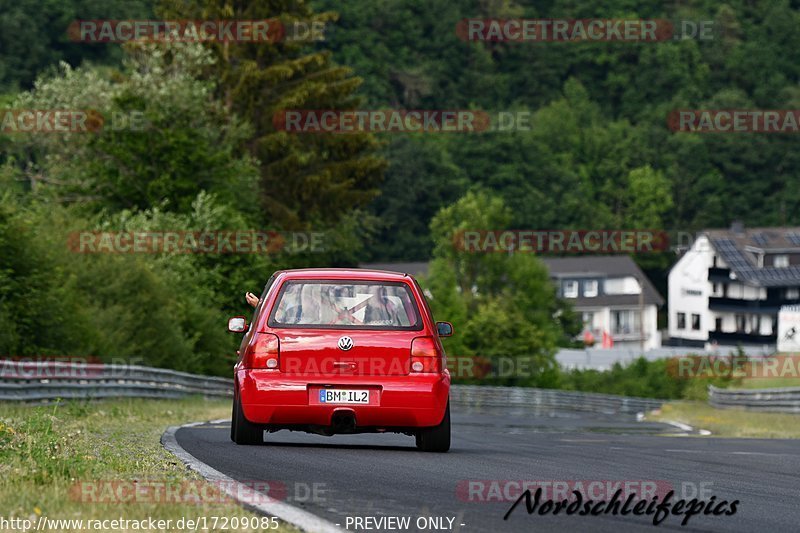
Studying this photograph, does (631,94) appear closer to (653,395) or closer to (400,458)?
(653,395)

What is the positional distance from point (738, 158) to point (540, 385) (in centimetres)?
7673

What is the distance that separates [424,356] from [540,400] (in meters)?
44.6

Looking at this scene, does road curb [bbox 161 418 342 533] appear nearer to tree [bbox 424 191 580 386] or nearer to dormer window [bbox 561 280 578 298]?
tree [bbox 424 191 580 386]

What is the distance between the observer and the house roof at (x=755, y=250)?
126438mm

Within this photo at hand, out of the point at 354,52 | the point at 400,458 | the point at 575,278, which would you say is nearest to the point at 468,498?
the point at 400,458

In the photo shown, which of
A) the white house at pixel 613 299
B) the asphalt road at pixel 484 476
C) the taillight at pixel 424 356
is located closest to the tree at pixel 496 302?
the white house at pixel 613 299

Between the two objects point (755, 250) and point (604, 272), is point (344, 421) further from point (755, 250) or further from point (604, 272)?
point (604, 272)

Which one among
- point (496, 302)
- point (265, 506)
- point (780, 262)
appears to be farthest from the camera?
point (780, 262)

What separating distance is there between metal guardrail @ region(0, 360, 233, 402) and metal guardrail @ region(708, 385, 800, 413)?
46.0ft

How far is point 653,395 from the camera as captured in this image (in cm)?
8594

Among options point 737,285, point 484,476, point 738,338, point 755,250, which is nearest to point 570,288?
point 737,285

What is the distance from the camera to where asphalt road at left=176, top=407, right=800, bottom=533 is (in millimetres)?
8438

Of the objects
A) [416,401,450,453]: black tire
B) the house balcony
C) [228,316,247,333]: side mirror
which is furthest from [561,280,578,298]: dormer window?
[416,401,450,453]: black tire

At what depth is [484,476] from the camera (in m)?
10.7
